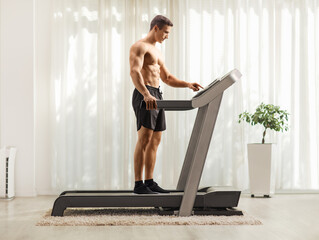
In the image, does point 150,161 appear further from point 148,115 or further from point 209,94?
point 209,94

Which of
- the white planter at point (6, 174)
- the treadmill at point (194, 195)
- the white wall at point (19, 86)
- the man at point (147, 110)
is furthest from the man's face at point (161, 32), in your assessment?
the white planter at point (6, 174)

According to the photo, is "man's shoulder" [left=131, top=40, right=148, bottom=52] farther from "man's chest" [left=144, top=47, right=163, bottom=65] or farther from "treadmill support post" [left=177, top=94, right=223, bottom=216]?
"treadmill support post" [left=177, top=94, right=223, bottom=216]

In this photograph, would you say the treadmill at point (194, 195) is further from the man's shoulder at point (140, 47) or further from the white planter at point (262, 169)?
the white planter at point (262, 169)

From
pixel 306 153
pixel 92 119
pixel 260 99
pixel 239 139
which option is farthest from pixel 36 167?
pixel 306 153

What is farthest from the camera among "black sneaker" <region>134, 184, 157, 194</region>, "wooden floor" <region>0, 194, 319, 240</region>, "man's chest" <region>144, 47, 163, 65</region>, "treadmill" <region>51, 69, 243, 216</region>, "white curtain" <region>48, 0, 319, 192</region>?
"white curtain" <region>48, 0, 319, 192</region>

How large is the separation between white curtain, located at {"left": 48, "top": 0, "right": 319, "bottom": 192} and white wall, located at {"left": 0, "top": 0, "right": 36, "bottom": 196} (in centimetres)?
26

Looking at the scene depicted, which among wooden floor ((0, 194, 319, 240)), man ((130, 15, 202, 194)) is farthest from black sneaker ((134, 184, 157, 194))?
wooden floor ((0, 194, 319, 240))

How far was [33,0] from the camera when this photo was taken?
5.16m

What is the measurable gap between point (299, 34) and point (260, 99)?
0.87 meters

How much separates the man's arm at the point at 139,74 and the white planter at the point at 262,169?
186 cm

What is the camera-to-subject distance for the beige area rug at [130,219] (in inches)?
128

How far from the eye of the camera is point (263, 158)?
498 cm

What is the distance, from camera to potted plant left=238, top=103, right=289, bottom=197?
16.3 ft

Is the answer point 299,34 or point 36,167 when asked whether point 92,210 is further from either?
point 299,34
